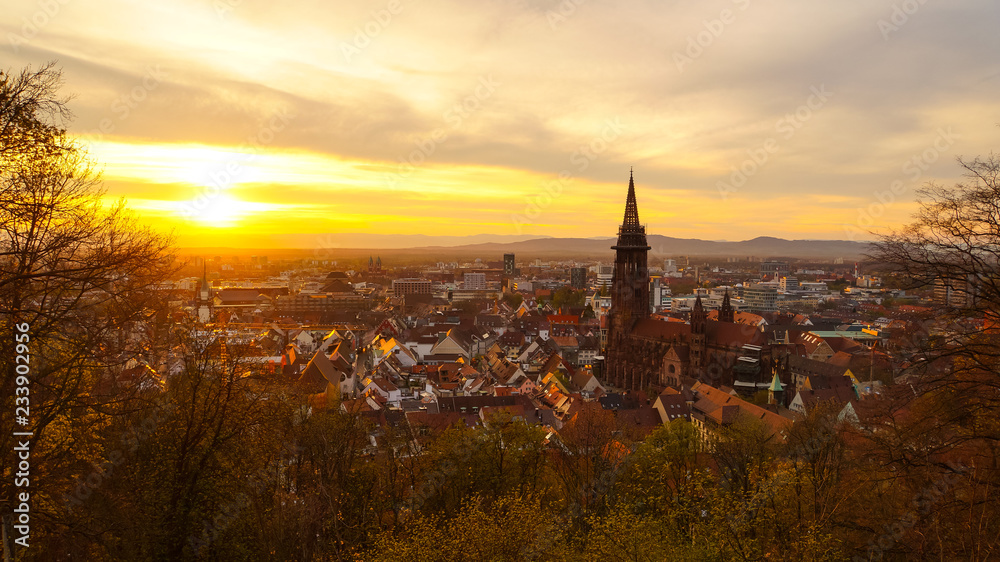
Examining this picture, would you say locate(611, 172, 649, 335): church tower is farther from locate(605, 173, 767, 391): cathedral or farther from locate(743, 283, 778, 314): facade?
locate(743, 283, 778, 314): facade

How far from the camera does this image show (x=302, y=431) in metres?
20.8

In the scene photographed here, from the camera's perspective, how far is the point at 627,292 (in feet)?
222

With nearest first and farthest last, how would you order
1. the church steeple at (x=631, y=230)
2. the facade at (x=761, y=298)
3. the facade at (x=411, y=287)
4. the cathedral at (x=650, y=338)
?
the cathedral at (x=650, y=338) → the church steeple at (x=631, y=230) → the facade at (x=761, y=298) → the facade at (x=411, y=287)

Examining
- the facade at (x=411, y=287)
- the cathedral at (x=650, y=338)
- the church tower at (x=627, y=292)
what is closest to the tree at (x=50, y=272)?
the cathedral at (x=650, y=338)

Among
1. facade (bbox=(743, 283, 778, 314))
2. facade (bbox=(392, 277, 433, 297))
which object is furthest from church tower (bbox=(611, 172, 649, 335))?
→ facade (bbox=(392, 277, 433, 297))

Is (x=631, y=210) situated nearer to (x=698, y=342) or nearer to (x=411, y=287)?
(x=698, y=342)

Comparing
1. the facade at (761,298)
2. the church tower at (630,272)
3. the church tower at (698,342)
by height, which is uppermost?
the church tower at (630,272)

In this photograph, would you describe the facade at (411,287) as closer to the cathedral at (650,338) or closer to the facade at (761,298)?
the facade at (761,298)

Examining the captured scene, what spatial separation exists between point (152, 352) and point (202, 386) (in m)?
1.66

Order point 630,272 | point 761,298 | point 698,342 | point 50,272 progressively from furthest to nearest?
point 761,298 → point 630,272 → point 698,342 → point 50,272

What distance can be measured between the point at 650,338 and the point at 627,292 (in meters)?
5.70

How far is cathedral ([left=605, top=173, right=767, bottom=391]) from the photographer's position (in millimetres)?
58156

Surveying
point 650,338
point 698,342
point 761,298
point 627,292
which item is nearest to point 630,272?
point 627,292

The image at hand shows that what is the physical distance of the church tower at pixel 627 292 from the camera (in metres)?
66.6
